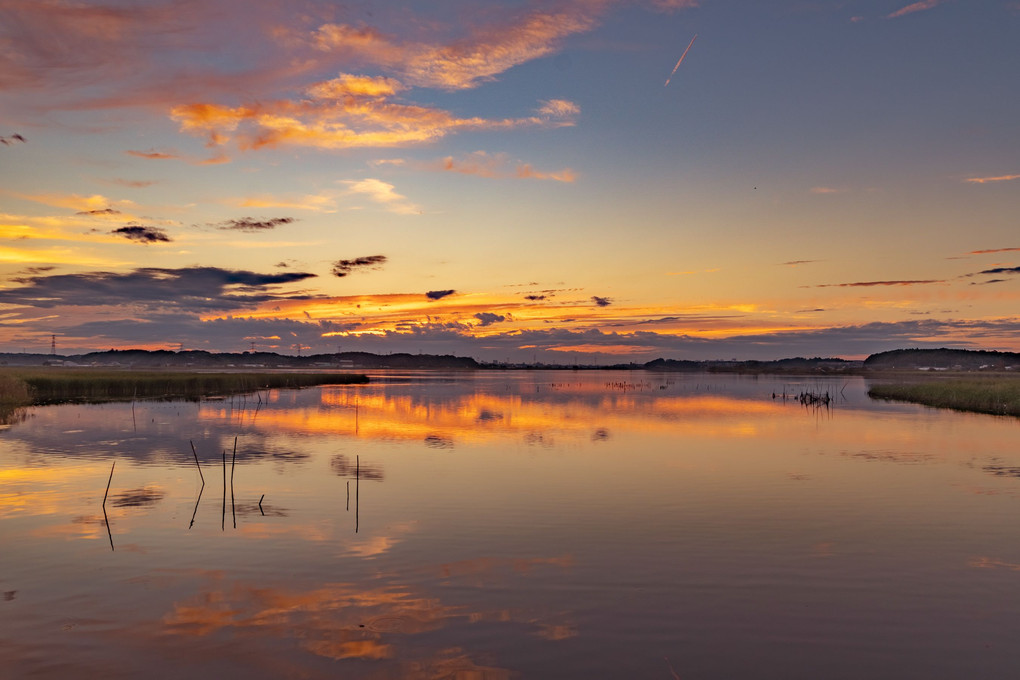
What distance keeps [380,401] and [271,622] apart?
62.2 metres

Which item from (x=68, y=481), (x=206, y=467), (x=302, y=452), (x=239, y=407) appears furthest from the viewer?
(x=239, y=407)

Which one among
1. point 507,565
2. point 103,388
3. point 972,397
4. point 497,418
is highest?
point 103,388

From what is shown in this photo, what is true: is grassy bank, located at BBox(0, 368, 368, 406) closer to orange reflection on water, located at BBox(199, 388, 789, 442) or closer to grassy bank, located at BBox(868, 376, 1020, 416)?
orange reflection on water, located at BBox(199, 388, 789, 442)

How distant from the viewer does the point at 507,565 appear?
45.4 ft

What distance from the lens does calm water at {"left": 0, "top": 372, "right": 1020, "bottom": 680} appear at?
9.70m

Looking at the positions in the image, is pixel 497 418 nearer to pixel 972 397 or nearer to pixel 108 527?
pixel 108 527

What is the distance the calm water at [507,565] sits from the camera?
31.8 feet

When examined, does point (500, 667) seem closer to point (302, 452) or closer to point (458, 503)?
point (458, 503)

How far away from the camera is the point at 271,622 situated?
10.8 metres

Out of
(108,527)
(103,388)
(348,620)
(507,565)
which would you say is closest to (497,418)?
(108,527)

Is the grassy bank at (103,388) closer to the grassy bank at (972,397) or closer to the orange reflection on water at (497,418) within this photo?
the orange reflection on water at (497,418)

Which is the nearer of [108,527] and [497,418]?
[108,527]

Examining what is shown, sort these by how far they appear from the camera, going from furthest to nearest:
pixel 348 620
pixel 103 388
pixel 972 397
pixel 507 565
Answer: pixel 103 388 < pixel 972 397 < pixel 507 565 < pixel 348 620

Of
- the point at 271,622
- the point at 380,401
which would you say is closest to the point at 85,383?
the point at 380,401
